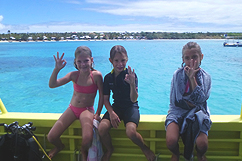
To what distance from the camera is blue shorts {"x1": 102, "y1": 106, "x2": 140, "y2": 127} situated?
1.96 meters

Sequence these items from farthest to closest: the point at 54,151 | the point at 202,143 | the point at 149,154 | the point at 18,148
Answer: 1. the point at 54,151
2. the point at 149,154
3. the point at 18,148
4. the point at 202,143

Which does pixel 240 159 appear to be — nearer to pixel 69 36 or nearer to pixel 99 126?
pixel 99 126

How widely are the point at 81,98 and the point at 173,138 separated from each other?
3.08ft

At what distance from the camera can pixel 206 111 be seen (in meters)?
1.90

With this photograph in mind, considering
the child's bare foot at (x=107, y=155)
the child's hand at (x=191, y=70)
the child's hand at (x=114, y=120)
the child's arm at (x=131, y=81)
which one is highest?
the child's hand at (x=191, y=70)

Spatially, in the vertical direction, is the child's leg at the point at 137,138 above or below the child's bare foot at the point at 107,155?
above

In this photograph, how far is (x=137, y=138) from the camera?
1.87m

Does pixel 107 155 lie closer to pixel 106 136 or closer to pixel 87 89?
pixel 106 136

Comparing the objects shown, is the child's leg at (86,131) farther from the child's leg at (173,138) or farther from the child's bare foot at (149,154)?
the child's leg at (173,138)

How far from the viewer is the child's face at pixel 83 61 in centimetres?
210

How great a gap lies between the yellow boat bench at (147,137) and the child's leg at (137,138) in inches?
3.7

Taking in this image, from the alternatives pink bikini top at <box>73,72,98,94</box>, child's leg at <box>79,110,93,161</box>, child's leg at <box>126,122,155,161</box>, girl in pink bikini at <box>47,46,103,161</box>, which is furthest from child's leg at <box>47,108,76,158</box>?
child's leg at <box>126,122,155,161</box>

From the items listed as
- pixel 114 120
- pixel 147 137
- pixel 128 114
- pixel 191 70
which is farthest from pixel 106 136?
pixel 191 70

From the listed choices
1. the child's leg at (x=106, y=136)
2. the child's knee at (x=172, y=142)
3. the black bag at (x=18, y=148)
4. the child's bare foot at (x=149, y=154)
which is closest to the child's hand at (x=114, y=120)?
the child's leg at (x=106, y=136)
